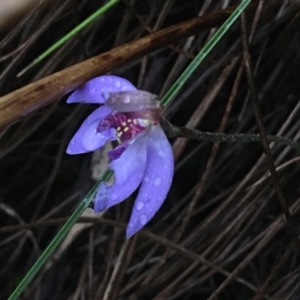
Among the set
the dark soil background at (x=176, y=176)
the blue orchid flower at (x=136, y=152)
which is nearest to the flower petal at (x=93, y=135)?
the blue orchid flower at (x=136, y=152)

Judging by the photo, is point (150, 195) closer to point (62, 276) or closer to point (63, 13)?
point (63, 13)

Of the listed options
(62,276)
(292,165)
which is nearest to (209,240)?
(292,165)

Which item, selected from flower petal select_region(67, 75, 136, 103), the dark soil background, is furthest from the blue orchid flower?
the dark soil background

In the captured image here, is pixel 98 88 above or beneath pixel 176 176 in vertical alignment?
above

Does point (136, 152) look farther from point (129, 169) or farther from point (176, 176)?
point (176, 176)

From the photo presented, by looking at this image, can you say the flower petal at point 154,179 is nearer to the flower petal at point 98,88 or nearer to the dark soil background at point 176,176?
the flower petal at point 98,88

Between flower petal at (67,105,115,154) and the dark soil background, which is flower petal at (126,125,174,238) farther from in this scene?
the dark soil background

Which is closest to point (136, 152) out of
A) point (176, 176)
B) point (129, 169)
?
point (129, 169)
